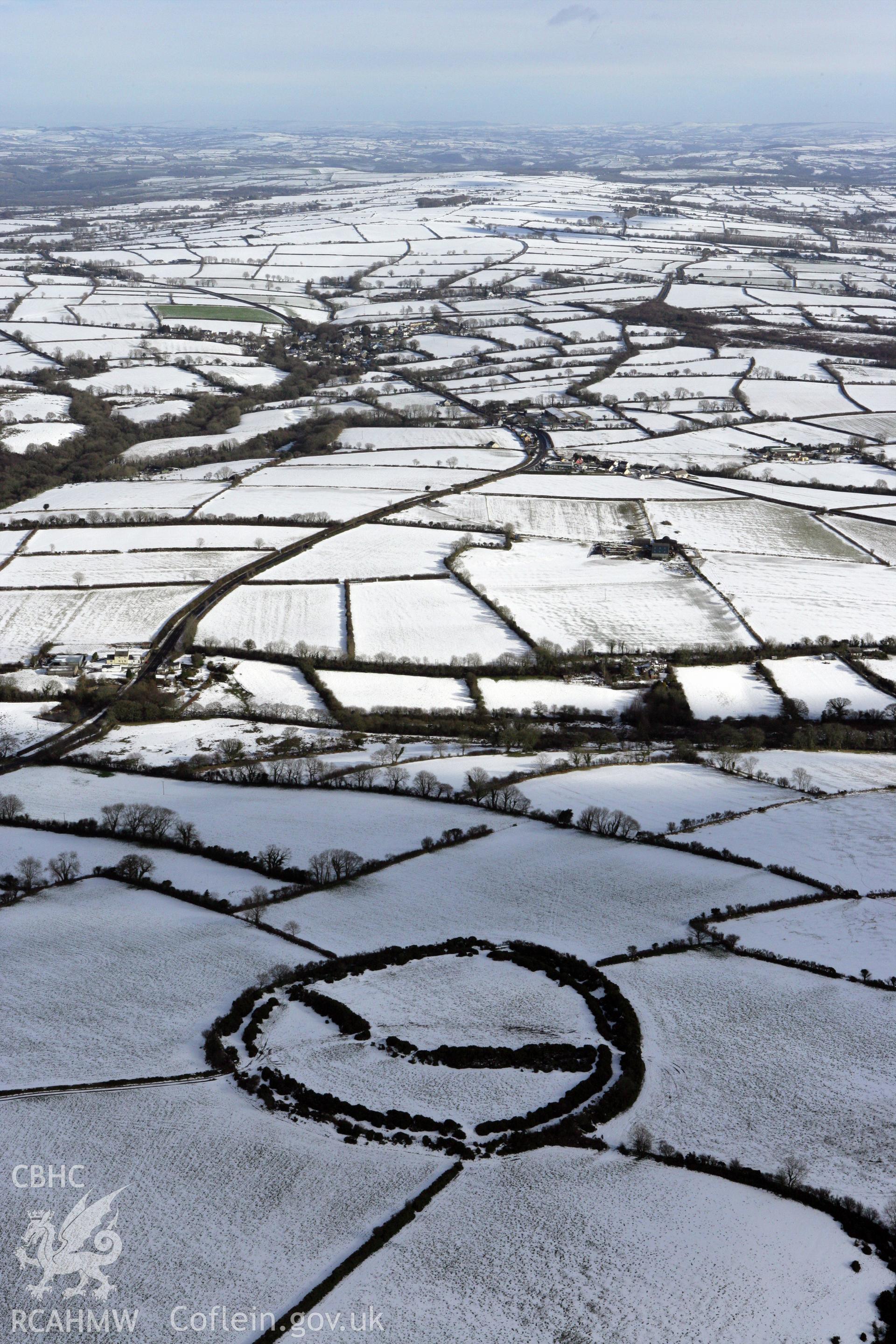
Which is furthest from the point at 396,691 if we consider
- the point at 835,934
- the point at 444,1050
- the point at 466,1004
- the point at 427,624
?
the point at 444,1050

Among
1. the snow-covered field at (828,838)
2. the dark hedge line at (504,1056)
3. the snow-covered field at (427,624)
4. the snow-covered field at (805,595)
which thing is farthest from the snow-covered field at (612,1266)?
the snow-covered field at (805,595)

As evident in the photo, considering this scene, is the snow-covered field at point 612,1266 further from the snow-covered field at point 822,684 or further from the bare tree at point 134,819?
the snow-covered field at point 822,684

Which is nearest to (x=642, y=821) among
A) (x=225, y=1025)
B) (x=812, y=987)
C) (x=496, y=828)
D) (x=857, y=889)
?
(x=496, y=828)

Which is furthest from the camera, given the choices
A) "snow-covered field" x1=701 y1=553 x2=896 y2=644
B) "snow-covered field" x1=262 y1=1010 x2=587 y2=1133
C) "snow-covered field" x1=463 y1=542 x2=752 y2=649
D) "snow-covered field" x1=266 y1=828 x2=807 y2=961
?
"snow-covered field" x1=701 y1=553 x2=896 y2=644

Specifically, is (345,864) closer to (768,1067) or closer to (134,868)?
(134,868)

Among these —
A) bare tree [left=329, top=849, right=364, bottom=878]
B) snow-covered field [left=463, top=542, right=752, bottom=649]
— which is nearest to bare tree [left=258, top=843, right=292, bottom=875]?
bare tree [left=329, top=849, right=364, bottom=878]

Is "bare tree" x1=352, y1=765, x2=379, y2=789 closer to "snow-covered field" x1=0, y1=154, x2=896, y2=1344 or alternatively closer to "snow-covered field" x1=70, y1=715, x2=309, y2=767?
"snow-covered field" x1=0, y1=154, x2=896, y2=1344
